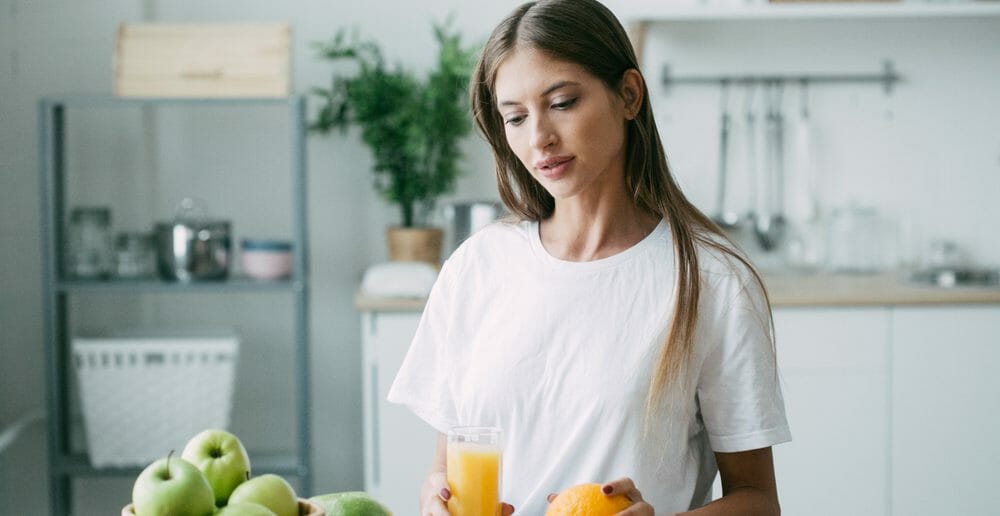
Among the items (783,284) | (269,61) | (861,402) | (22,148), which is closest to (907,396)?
(861,402)

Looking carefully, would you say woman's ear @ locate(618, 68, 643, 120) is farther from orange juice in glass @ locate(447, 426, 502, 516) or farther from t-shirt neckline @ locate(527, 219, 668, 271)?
orange juice in glass @ locate(447, 426, 502, 516)

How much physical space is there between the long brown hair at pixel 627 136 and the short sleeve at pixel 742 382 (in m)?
0.03

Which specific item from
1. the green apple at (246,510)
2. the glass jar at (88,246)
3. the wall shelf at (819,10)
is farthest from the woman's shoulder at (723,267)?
the glass jar at (88,246)

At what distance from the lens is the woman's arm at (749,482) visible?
4.12 feet

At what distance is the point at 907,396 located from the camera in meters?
2.81

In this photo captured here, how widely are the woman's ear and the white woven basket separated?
5.73ft

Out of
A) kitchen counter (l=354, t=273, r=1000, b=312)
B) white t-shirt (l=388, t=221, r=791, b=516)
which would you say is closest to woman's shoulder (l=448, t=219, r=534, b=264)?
white t-shirt (l=388, t=221, r=791, b=516)

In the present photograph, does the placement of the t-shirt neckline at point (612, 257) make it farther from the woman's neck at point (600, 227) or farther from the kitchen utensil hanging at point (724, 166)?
the kitchen utensil hanging at point (724, 166)

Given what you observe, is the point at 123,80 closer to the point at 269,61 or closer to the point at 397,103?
the point at 269,61

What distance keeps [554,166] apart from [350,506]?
1.56ft

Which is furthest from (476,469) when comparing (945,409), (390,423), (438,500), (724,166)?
(724,166)

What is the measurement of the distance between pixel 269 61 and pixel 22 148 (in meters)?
0.88

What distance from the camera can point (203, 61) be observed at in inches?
112

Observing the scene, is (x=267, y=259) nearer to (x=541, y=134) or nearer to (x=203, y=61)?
(x=203, y=61)
